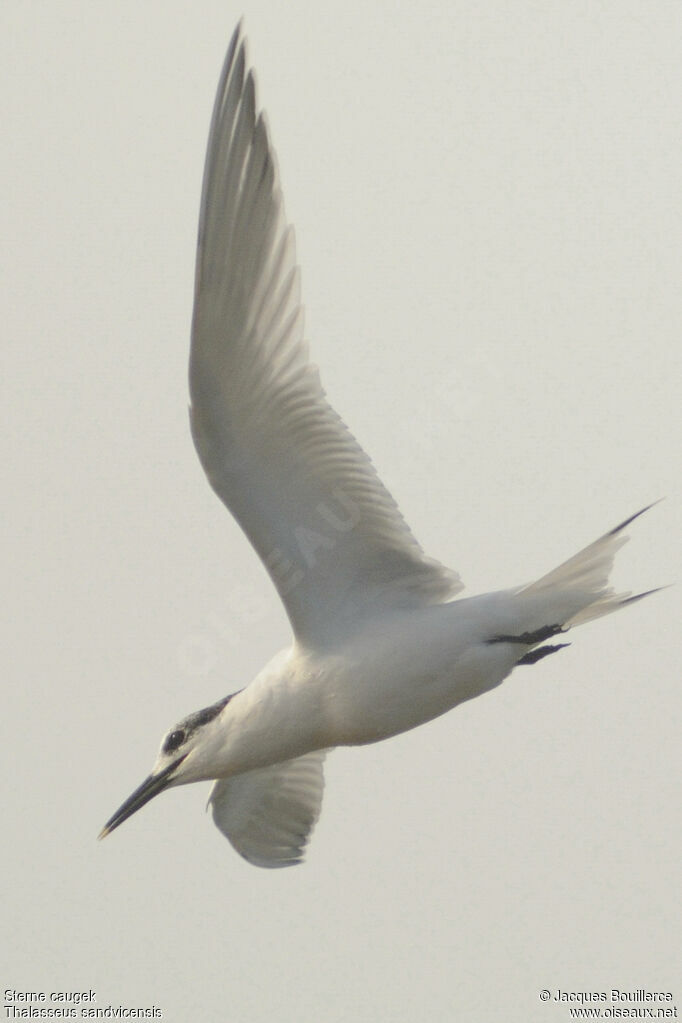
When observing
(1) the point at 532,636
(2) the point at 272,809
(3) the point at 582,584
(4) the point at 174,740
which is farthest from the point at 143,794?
(3) the point at 582,584

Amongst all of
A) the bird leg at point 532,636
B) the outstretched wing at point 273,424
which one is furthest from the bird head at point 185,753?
the bird leg at point 532,636

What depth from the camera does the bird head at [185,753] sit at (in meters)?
6.94

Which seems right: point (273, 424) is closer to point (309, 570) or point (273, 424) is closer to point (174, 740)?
point (309, 570)

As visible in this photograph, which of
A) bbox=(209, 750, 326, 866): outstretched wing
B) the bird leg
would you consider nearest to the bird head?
bbox=(209, 750, 326, 866): outstretched wing

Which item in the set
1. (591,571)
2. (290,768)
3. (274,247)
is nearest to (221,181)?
(274,247)

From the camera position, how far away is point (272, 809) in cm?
844

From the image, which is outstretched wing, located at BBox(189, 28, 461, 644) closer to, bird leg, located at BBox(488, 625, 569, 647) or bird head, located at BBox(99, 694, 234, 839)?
bird leg, located at BBox(488, 625, 569, 647)

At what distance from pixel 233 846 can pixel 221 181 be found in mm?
4197

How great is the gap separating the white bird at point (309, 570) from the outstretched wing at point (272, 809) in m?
1.27

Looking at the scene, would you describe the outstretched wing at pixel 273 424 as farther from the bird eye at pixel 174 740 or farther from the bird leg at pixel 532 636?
the bird eye at pixel 174 740

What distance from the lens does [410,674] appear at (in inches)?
256

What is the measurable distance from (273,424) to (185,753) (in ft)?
5.71

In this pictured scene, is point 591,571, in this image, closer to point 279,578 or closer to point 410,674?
point 410,674

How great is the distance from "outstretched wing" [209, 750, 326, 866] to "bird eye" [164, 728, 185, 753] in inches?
49.4
